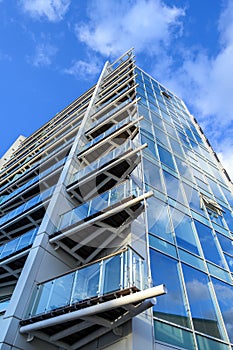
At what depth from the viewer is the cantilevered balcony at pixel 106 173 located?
1152 cm

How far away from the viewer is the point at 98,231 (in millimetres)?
9758

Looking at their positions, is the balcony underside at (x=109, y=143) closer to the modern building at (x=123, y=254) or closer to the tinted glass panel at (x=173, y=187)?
the modern building at (x=123, y=254)

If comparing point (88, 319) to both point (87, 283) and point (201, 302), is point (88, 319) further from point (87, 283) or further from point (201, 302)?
point (201, 302)

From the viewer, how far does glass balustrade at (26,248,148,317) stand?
6.05m

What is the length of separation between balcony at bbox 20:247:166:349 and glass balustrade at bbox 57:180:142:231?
2535 millimetres

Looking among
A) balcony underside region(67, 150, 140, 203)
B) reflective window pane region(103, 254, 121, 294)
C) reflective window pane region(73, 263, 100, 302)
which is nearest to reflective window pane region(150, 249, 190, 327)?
reflective window pane region(103, 254, 121, 294)

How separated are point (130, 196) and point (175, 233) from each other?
2.63 metres

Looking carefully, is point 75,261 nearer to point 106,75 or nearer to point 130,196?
point 130,196

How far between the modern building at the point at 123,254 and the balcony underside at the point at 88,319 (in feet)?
0.08

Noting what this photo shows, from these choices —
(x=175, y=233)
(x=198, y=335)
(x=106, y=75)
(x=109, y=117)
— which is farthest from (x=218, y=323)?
(x=106, y=75)

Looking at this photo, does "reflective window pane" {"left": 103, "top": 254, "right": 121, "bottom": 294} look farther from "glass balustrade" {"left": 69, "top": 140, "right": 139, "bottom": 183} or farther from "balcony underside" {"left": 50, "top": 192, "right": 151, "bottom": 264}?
"glass balustrade" {"left": 69, "top": 140, "right": 139, "bottom": 183}

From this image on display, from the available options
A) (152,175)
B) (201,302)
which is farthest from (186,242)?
(152,175)

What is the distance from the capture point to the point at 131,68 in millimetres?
26078

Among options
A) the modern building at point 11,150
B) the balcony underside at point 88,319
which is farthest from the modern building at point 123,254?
the modern building at point 11,150
